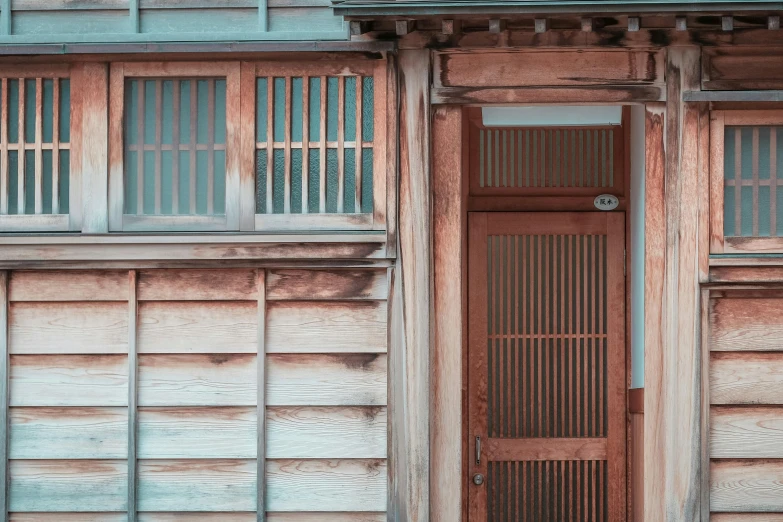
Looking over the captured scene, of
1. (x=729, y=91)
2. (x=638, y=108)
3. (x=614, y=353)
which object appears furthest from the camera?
(x=614, y=353)

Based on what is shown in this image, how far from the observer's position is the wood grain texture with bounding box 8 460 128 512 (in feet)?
21.0

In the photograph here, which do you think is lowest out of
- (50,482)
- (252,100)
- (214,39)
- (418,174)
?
(50,482)

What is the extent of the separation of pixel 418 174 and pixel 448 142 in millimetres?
318

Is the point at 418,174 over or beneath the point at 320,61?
beneath

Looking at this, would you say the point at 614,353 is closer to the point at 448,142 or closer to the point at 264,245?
the point at 448,142

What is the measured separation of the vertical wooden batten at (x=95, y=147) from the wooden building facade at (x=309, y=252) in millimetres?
17

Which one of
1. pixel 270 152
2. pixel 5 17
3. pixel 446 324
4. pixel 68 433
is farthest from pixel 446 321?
pixel 5 17

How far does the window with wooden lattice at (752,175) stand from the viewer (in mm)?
6359

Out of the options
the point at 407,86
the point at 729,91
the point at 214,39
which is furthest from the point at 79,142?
the point at 729,91

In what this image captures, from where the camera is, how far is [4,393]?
6.42 m

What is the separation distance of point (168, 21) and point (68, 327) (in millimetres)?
2274

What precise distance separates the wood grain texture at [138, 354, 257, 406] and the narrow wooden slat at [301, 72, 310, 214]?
117 cm

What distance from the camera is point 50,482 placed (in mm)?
6430

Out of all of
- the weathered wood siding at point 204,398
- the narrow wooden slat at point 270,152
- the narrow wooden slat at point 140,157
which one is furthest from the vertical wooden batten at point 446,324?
the narrow wooden slat at point 140,157
